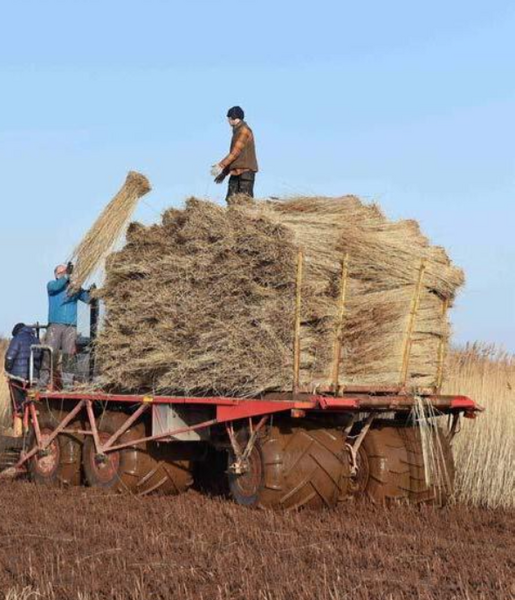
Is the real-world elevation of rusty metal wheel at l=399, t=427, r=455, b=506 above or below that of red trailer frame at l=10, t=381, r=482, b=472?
below

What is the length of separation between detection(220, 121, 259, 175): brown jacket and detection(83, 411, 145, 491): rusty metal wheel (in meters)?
3.10

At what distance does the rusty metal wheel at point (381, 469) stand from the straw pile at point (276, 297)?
0.67 meters

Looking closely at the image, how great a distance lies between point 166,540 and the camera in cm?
793

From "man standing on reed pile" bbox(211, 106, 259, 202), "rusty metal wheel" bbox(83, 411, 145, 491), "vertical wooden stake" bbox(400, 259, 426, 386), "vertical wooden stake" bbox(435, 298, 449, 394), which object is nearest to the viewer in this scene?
"vertical wooden stake" bbox(400, 259, 426, 386)

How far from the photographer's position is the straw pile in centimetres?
931

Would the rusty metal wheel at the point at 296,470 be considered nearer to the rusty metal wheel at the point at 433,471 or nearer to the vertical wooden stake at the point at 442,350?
the rusty metal wheel at the point at 433,471

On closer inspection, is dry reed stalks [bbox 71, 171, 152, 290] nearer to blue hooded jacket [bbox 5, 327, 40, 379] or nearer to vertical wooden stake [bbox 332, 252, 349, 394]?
blue hooded jacket [bbox 5, 327, 40, 379]

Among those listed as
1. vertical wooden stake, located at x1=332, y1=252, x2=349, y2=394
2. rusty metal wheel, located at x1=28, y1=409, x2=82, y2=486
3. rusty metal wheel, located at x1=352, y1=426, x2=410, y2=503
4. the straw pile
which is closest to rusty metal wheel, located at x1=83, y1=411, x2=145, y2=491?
rusty metal wheel, located at x1=28, y1=409, x2=82, y2=486

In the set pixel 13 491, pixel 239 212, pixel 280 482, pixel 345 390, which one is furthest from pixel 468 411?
pixel 13 491

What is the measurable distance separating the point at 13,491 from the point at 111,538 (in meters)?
3.54

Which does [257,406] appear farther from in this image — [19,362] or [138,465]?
[19,362]

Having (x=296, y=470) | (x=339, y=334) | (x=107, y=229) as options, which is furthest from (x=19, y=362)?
(x=339, y=334)

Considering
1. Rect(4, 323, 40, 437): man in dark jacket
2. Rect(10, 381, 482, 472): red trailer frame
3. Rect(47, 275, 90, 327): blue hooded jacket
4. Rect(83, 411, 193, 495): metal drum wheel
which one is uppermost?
Rect(47, 275, 90, 327): blue hooded jacket

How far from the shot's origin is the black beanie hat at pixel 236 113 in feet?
40.3
